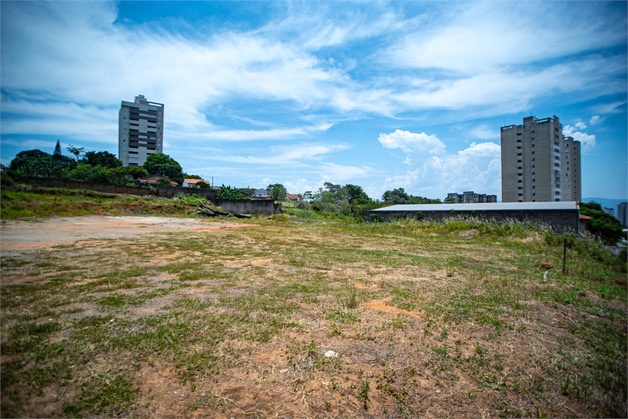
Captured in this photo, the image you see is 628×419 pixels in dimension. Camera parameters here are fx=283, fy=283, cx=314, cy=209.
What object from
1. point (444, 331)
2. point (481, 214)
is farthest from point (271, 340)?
point (481, 214)

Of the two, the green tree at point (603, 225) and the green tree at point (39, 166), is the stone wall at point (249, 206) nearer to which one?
the green tree at point (39, 166)

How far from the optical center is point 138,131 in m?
81.0

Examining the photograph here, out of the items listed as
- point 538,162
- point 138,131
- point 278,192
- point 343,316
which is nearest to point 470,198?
point 538,162

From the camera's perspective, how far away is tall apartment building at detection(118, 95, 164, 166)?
261 ft

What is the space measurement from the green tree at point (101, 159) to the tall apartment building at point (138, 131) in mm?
21336

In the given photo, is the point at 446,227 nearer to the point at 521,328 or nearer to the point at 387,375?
the point at 521,328

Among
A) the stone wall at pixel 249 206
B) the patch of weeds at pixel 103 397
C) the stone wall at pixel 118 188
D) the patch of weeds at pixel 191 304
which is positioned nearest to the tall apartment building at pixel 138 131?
the stone wall at pixel 118 188

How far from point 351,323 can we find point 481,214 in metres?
24.2

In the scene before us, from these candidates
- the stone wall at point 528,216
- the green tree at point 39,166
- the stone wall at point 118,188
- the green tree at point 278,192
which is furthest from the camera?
the green tree at point 278,192

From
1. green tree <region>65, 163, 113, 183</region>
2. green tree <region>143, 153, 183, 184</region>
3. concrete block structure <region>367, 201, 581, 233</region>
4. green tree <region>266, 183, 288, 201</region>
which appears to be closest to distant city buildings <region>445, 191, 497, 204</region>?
green tree <region>266, 183, 288, 201</region>

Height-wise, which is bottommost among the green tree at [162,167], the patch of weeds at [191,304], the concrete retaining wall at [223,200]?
the patch of weeds at [191,304]

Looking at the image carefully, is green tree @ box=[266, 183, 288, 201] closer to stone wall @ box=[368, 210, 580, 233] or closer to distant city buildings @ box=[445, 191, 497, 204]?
stone wall @ box=[368, 210, 580, 233]

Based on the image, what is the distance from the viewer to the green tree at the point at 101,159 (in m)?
57.2

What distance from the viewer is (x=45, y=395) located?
6.54 ft
